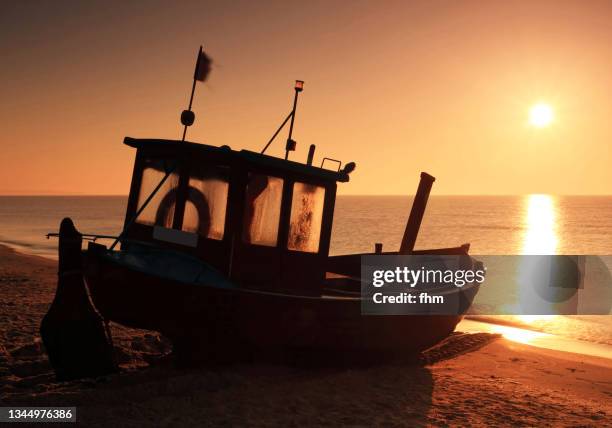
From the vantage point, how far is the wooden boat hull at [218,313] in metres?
8.12

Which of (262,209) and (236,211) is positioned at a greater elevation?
(262,209)

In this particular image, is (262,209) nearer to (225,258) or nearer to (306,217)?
(306,217)

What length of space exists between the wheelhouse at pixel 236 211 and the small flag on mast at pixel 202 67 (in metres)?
1.30

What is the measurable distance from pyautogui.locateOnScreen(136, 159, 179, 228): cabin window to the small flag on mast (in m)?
1.54

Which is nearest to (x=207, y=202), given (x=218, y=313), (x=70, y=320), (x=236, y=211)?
(x=236, y=211)

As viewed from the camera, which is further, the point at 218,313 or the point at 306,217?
the point at 306,217

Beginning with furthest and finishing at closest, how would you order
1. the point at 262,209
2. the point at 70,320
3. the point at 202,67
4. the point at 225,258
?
the point at 202,67 < the point at 262,209 < the point at 225,258 < the point at 70,320

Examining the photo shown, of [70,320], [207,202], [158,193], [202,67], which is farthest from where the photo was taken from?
[202,67]

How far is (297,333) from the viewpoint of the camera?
8.98 m

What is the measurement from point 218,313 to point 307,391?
5.78ft

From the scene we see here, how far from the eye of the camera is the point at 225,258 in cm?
884

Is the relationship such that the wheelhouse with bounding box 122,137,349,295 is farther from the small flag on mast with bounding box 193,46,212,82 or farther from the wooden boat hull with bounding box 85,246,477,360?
the small flag on mast with bounding box 193,46,212,82

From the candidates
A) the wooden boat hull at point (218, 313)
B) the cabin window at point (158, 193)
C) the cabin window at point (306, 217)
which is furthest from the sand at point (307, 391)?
the cabin window at point (158, 193)

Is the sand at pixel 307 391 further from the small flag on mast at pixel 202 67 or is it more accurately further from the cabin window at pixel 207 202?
the small flag on mast at pixel 202 67
